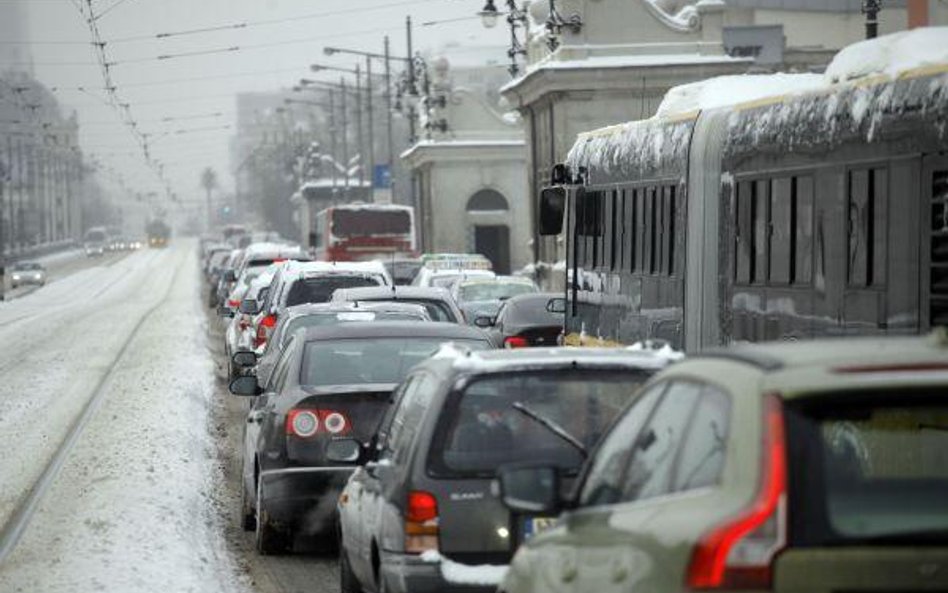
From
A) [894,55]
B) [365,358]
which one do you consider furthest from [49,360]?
[894,55]

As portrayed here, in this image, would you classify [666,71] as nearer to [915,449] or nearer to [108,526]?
[108,526]

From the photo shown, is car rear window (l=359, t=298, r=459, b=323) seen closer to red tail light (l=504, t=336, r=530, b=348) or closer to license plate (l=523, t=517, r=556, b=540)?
red tail light (l=504, t=336, r=530, b=348)

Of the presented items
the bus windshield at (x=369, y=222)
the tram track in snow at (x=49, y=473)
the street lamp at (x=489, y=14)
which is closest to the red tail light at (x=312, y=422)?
the tram track in snow at (x=49, y=473)

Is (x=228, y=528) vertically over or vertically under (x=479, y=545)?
under

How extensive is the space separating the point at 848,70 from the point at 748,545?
8.63 meters

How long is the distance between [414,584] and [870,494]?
3969 millimetres

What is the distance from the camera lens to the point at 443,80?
90.4m

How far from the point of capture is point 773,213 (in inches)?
612

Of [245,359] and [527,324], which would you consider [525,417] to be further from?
[527,324]

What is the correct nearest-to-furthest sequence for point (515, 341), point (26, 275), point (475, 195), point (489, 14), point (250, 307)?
1. point (515, 341)
2. point (250, 307)
3. point (489, 14)
4. point (475, 195)
5. point (26, 275)

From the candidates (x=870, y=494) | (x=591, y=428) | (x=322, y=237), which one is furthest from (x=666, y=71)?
(x=870, y=494)

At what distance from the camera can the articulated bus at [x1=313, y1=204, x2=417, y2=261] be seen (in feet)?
214

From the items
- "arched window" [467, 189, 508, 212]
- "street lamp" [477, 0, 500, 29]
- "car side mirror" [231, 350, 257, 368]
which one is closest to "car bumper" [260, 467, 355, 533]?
"car side mirror" [231, 350, 257, 368]

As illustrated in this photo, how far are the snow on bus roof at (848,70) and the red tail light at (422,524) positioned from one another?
4085 mm
